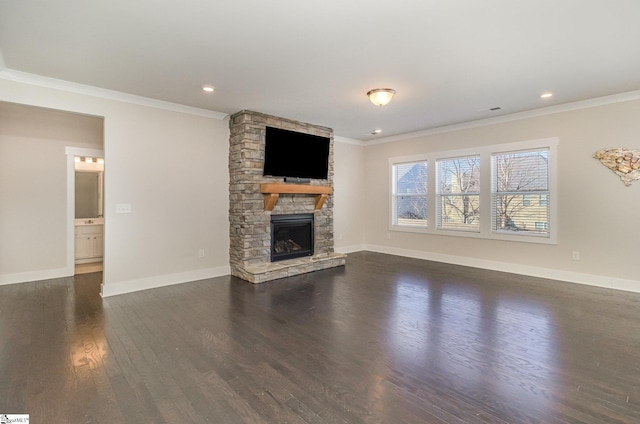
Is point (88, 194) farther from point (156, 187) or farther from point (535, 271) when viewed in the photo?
point (535, 271)

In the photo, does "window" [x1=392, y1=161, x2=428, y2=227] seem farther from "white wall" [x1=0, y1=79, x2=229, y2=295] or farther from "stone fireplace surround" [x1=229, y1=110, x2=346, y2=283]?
"white wall" [x1=0, y1=79, x2=229, y2=295]

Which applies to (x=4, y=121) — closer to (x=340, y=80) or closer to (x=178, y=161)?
(x=178, y=161)

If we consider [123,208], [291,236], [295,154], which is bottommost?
[291,236]

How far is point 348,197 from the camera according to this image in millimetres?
7520

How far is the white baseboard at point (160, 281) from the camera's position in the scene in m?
4.22

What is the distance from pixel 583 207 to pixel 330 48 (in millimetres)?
4493

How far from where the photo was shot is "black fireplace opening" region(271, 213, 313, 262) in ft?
18.0

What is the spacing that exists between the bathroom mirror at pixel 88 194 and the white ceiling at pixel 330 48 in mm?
2832

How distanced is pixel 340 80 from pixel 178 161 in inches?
110

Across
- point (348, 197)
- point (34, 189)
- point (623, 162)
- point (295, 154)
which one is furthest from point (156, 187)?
point (623, 162)

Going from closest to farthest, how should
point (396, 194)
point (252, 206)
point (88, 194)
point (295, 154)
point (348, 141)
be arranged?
point (252, 206) < point (295, 154) < point (88, 194) < point (396, 194) < point (348, 141)

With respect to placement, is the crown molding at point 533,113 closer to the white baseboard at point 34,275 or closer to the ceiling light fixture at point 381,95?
the ceiling light fixture at point 381,95

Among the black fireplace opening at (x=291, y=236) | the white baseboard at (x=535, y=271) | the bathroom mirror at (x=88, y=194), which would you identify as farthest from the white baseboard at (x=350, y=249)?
the bathroom mirror at (x=88, y=194)

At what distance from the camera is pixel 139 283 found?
4457 millimetres
